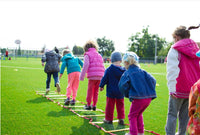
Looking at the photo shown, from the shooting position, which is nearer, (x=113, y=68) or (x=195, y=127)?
(x=195, y=127)

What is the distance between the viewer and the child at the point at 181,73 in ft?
11.9

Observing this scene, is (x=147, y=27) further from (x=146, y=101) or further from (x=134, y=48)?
(x=146, y=101)

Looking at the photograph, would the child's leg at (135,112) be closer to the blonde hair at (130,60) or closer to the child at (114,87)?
the blonde hair at (130,60)

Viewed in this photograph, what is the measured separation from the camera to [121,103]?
15.9ft

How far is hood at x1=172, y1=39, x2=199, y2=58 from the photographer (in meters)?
3.64

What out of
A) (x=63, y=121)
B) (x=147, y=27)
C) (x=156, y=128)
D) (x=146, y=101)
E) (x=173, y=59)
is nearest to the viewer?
(x=173, y=59)

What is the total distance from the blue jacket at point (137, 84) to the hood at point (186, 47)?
74 cm

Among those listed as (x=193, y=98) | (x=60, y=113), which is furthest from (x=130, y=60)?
(x=60, y=113)

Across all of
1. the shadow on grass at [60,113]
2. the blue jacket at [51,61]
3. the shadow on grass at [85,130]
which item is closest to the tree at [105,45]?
the blue jacket at [51,61]

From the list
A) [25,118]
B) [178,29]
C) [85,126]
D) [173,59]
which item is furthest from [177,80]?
[25,118]

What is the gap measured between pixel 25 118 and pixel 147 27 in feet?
268

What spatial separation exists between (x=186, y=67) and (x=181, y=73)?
0.14m

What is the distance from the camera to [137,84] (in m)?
3.83

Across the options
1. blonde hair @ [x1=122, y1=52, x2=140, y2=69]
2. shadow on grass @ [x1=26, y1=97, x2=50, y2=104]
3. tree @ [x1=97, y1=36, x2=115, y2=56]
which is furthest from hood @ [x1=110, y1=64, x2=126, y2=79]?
tree @ [x1=97, y1=36, x2=115, y2=56]
